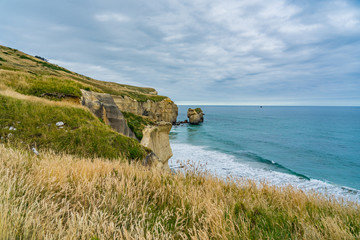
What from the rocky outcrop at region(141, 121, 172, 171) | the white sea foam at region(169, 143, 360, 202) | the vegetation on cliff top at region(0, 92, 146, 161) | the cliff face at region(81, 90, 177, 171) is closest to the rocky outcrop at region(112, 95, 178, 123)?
the white sea foam at region(169, 143, 360, 202)

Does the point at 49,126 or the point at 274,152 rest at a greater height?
the point at 49,126

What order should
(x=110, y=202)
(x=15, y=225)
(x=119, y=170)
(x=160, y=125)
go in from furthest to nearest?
(x=160, y=125) < (x=119, y=170) < (x=110, y=202) < (x=15, y=225)

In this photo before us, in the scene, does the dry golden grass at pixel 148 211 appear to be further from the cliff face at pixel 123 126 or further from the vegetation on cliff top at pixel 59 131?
the cliff face at pixel 123 126

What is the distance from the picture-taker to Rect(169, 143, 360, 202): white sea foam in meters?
21.1

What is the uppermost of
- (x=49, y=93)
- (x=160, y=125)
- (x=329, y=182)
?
A: (x=49, y=93)

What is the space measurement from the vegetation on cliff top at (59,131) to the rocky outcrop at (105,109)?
3.91 meters

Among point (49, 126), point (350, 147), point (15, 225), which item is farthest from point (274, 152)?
point (15, 225)

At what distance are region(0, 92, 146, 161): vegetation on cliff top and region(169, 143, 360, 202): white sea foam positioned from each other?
9372 millimetres

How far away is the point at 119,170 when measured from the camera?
16.5 ft

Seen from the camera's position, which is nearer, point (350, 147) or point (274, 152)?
point (274, 152)

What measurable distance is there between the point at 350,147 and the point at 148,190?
56384 millimetres

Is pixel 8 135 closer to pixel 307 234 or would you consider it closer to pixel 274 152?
pixel 307 234

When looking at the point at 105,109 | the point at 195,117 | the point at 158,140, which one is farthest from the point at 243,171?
the point at 195,117

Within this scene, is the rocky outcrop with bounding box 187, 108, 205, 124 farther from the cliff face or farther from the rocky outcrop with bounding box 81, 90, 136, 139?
the rocky outcrop with bounding box 81, 90, 136, 139
